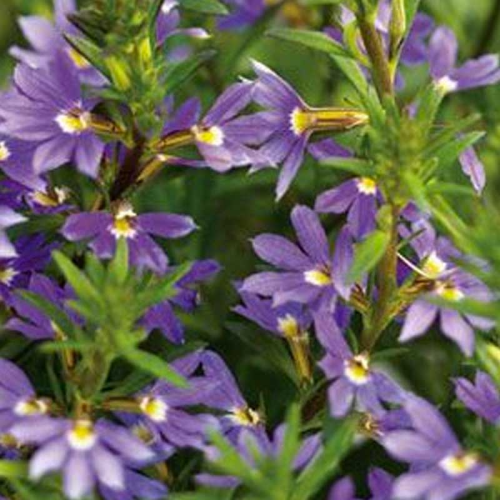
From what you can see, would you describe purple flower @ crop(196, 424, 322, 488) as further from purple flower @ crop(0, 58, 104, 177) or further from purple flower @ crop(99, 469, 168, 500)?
purple flower @ crop(0, 58, 104, 177)

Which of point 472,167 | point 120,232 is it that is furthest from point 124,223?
point 472,167

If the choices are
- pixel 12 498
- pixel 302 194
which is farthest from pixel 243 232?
pixel 12 498

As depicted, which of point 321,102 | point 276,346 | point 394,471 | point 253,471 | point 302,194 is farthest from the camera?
point 321,102

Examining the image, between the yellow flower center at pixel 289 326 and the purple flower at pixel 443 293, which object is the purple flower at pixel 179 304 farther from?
the purple flower at pixel 443 293

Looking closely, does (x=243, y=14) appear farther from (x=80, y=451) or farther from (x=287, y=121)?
(x=80, y=451)

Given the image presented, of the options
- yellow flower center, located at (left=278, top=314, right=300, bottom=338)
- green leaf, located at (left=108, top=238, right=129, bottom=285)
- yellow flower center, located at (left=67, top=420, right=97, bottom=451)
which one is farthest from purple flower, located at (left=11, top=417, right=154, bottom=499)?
yellow flower center, located at (left=278, top=314, right=300, bottom=338)

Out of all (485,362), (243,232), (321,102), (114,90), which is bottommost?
(243,232)

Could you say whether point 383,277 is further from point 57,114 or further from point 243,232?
point 243,232
